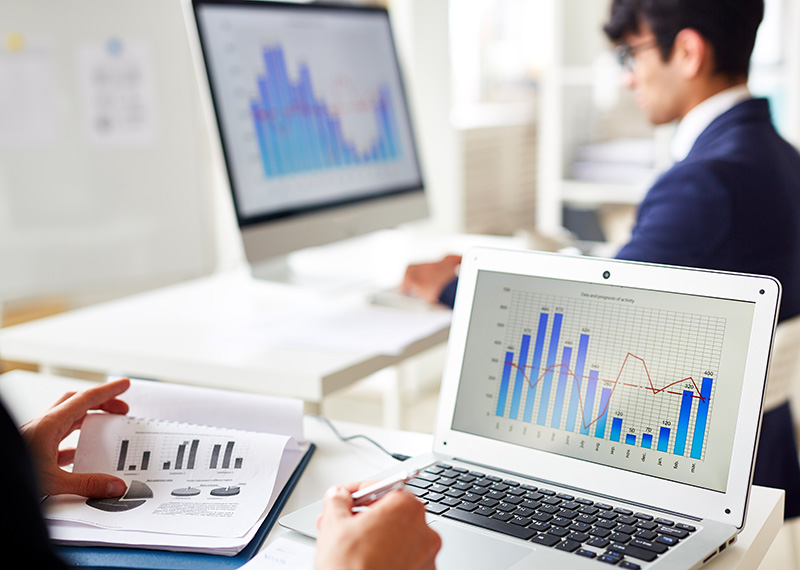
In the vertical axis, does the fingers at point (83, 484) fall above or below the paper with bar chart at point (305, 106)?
below

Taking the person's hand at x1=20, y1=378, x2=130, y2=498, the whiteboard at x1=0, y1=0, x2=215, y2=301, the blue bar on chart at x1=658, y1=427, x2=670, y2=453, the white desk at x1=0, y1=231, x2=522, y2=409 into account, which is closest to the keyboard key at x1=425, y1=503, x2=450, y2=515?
the blue bar on chart at x1=658, y1=427, x2=670, y2=453

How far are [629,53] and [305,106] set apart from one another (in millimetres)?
612

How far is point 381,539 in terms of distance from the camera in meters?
0.65

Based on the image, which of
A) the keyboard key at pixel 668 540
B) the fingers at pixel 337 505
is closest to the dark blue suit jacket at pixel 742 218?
the keyboard key at pixel 668 540

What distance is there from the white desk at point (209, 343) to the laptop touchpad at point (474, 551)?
52 cm

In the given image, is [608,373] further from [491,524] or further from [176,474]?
[176,474]

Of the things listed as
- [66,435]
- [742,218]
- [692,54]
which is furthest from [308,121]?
[66,435]

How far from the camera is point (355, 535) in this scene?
0.66m

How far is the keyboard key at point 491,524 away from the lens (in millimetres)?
774

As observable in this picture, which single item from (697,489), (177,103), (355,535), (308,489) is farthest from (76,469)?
(177,103)

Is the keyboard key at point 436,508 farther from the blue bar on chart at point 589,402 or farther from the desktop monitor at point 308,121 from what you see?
the desktop monitor at point 308,121

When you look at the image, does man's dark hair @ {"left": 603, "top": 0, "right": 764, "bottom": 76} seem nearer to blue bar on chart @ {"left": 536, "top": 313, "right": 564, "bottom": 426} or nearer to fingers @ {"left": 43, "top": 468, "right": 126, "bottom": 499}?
blue bar on chart @ {"left": 536, "top": 313, "right": 564, "bottom": 426}

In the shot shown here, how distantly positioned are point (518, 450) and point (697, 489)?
7.1 inches

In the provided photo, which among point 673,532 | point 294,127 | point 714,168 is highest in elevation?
point 294,127
